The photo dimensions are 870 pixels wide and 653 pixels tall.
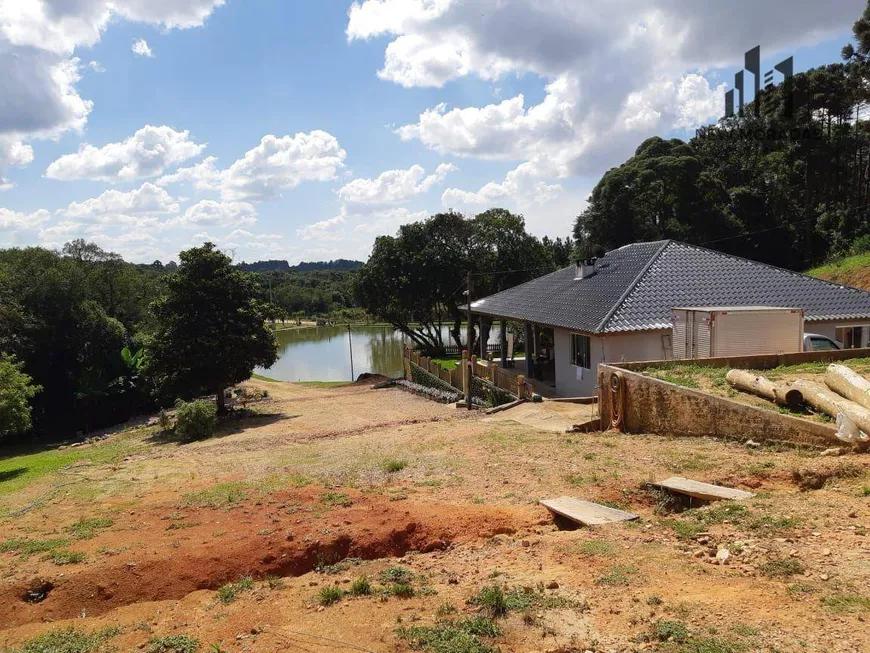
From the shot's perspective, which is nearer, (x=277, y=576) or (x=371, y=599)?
(x=371, y=599)

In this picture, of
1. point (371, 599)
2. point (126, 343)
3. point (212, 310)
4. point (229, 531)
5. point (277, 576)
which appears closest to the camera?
point (371, 599)

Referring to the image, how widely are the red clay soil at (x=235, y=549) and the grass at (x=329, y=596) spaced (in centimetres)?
123

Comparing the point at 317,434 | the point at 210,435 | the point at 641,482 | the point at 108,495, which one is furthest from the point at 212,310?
the point at 641,482

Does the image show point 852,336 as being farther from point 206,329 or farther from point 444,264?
point 444,264

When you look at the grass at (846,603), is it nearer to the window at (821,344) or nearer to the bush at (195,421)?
the window at (821,344)

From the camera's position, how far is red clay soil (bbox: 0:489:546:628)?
6.45 metres

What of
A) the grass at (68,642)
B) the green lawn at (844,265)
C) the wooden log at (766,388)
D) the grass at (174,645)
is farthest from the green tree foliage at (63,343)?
Result: the green lawn at (844,265)

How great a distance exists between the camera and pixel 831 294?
19.3m

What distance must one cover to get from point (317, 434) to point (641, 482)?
37.7ft

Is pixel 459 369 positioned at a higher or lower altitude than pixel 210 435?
higher

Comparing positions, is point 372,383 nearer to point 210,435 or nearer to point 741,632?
point 210,435

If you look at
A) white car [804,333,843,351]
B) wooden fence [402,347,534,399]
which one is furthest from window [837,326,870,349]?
wooden fence [402,347,534,399]

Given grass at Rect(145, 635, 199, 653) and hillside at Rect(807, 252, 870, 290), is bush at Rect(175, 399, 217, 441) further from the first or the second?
hillside at Rect(807, 252, 870, 290)

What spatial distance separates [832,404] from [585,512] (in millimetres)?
4595
